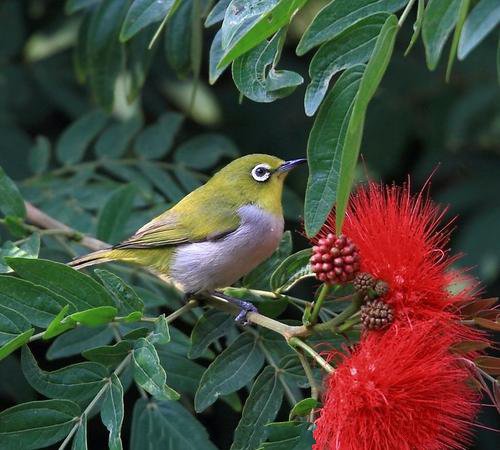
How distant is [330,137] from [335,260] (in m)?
0.38

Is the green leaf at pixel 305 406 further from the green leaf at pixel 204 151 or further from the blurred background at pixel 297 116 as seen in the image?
the blurred background at pixel 297 116

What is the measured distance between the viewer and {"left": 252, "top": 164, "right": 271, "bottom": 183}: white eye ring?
3.72 meters

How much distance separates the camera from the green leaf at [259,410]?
2650 mm

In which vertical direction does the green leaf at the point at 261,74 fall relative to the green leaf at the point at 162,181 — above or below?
above

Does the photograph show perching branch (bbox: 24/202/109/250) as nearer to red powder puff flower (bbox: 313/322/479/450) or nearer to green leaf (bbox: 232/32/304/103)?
green leaf (bbox: 232/32/304/103)

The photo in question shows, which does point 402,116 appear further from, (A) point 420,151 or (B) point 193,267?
(B) point 193,267

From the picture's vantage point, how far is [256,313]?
2.82 m

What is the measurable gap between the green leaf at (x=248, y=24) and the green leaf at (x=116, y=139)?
7.74 ft

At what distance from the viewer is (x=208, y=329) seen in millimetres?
3023

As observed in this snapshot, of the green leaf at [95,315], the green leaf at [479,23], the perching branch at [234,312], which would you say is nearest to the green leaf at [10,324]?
the green leaf at [95,315]

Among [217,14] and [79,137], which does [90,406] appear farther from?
[79,137]

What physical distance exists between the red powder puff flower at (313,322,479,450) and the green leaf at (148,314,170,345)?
1.56 feet

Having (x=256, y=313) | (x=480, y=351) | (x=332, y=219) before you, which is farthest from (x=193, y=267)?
(x=480, y=351)

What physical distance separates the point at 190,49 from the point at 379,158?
5.66 ft
